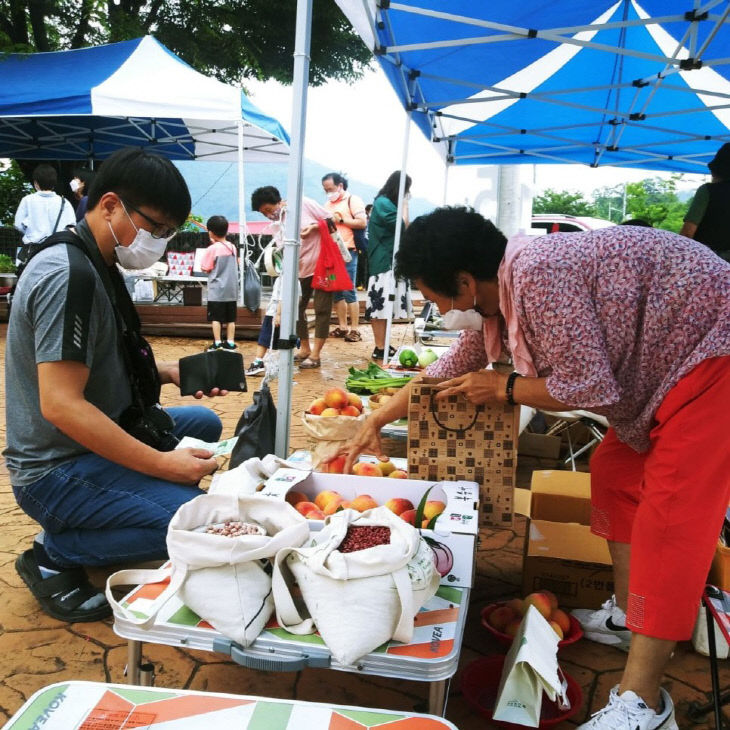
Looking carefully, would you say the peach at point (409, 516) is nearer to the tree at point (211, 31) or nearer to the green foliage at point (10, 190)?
the tree at point (211, 31)

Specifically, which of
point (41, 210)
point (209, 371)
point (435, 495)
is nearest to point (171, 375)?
point (209, 371)

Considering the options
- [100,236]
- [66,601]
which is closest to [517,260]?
[100,236]

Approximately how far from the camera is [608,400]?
1942mm

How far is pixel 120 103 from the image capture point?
841 cm

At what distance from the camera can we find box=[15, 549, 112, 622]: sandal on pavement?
105 inches

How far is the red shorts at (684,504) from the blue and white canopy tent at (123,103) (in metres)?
7.41

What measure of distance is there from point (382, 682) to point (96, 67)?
947 centimetres

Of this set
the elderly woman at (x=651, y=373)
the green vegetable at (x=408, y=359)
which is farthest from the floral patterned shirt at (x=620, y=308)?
the green vegetable at (x=408, y=359)

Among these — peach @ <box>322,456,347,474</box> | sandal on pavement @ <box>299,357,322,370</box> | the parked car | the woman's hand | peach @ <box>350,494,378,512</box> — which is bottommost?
sandal on pavement @ <box>299,357,322,370</box>

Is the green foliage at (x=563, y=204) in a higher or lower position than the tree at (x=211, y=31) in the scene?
lower

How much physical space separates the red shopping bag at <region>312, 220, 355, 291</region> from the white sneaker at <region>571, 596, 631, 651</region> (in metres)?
5.30

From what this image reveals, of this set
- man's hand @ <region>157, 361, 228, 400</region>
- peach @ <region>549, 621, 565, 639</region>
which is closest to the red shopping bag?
man's hand @ <region>157, 361, 228, 400</region>

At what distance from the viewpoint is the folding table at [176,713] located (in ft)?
4.19

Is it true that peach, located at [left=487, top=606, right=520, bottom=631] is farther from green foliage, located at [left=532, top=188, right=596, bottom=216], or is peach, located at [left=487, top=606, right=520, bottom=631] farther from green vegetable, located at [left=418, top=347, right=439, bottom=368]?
green foliage, located at [left=532, top=188, right=596, bottom=216]
